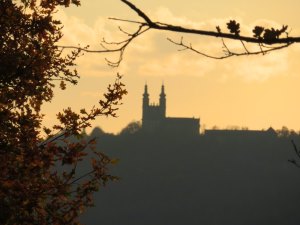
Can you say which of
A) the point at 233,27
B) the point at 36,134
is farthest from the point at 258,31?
the point at 36,134

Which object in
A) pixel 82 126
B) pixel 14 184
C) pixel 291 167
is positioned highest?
pixel 291 167

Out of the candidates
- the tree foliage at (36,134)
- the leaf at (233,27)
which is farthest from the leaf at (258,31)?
the tree foliage at (36,134)

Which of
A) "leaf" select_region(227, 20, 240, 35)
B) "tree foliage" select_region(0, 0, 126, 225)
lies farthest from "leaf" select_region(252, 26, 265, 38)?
"tree foliage" select_region(0, 0, 126, 225)

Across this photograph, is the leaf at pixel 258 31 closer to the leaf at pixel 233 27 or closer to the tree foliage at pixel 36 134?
the leaf at pixel 233 27

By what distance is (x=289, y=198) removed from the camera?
186250 mm

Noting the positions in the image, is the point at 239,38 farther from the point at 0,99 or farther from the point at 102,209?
the point at 102,209

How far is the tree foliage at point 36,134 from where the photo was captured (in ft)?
38.5

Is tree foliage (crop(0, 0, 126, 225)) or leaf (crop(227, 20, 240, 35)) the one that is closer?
leaf (crop(227, 20, 240, 35))

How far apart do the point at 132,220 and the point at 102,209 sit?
6.90m

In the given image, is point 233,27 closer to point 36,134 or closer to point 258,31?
point 258,31

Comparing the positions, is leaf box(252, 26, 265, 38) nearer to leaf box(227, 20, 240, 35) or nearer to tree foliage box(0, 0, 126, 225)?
leaf box(227, 20, 240, 35)

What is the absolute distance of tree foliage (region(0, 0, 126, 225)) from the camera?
462 inches

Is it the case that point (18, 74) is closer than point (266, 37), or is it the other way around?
point (266, 37)

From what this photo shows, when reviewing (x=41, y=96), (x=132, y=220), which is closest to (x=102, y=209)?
(x=132, y=220)
